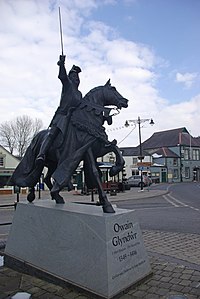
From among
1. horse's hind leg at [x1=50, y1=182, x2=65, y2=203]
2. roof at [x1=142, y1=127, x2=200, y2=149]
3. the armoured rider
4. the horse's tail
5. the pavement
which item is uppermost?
roof at [x1=142, y1=127, x2=200, y2=149]

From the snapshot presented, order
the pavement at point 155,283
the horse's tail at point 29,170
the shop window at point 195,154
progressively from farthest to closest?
the shop window at point 195,154, the horse's tail at point 29,170, the pavement at point 155,283

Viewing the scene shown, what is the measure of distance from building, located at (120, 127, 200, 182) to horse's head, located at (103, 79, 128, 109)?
4665cm

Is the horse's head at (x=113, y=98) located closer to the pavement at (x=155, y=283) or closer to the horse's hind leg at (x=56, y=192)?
the horse's hind leg at (x=56, y=192)

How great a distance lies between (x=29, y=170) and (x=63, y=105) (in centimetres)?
154

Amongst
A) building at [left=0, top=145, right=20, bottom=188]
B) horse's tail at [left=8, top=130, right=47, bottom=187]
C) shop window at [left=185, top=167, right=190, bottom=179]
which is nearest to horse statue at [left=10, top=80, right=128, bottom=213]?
horse's tail at [left=8, top=130, right=47, bottom=187]

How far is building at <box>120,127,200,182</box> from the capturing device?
5397 centimetres

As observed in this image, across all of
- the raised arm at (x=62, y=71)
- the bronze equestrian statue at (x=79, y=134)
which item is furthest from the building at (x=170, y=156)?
the raised arm at (x=62, y=71)

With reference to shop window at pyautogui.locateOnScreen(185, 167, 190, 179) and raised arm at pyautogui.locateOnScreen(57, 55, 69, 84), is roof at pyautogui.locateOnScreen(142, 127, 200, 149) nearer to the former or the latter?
shop window at pyautogui.locateOnScreen(185, 167, 190, 179)

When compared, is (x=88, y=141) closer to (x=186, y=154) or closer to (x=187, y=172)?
(x=186, y=154)

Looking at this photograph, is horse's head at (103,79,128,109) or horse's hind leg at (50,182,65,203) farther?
horse's head at (103,79,128,109)

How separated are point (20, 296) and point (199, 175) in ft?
200

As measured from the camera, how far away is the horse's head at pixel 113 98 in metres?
5.25

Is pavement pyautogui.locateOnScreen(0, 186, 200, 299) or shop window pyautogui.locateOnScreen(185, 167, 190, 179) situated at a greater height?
shop window pyautogui.locateOnScreen(185, 167, 190, 179)

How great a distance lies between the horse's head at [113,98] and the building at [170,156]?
46.7 metres
